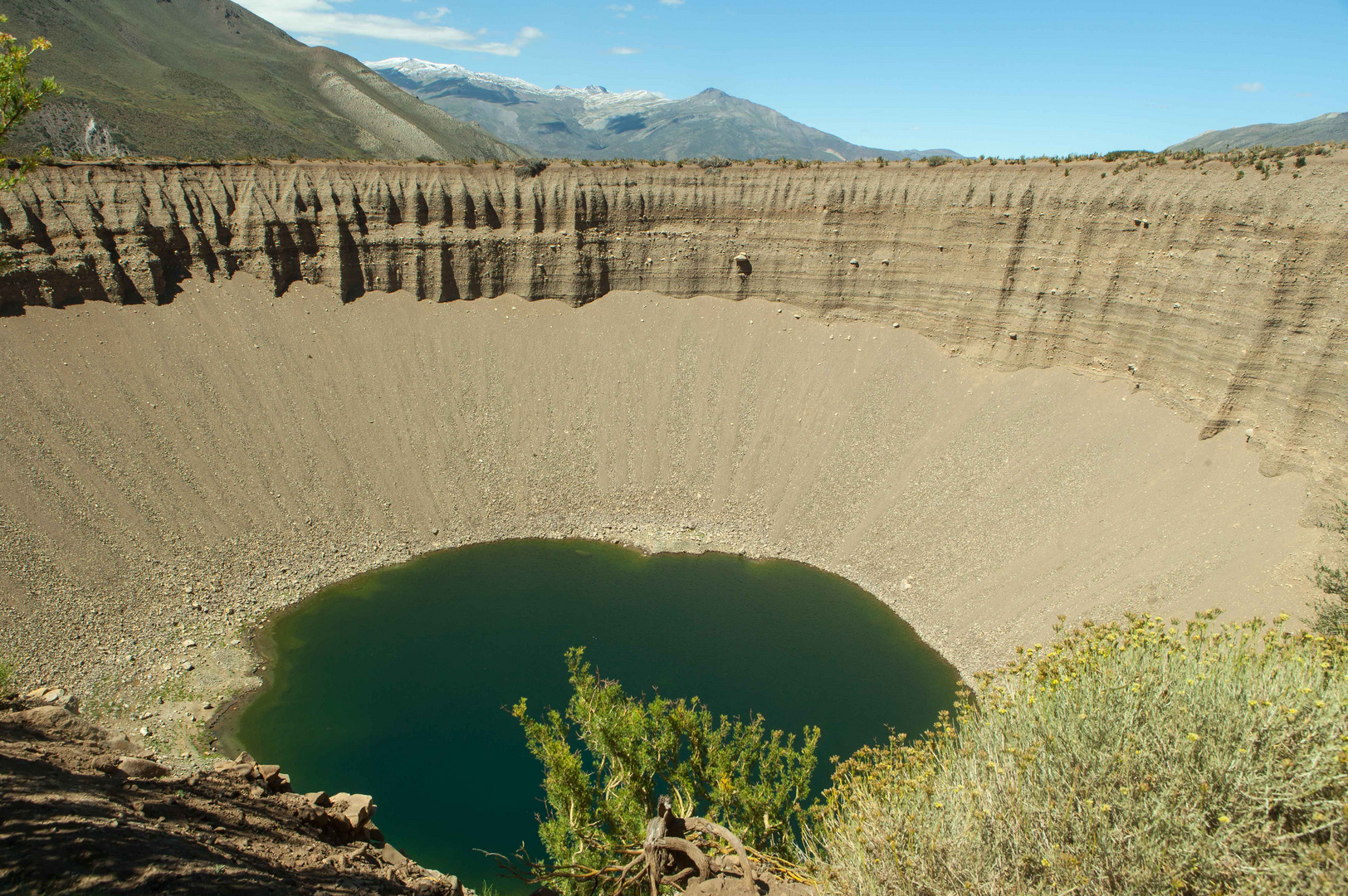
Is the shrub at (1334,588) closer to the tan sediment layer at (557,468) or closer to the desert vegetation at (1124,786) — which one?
the tan sediment layer at (557,468)

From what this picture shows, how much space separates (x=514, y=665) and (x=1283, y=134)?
195420 millimetres

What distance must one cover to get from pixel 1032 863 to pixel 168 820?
385 inches

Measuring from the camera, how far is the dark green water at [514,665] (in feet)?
70.8

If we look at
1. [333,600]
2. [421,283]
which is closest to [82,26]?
[421,283]

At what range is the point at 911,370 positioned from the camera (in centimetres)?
3903

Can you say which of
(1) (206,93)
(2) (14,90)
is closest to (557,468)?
(2) (14,90)

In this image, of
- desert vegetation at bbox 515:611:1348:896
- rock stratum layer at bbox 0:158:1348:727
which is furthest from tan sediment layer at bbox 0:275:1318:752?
desert vegetation at bbox 515:611:1348:896

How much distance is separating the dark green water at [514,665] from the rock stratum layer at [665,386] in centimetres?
170

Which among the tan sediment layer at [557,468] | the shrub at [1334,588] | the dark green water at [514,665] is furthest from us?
the tan sediment layer at [557,468]

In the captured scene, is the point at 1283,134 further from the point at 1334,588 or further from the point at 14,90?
the point at 14,90

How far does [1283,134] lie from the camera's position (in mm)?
145500

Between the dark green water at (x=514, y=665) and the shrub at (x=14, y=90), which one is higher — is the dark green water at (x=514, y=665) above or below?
below

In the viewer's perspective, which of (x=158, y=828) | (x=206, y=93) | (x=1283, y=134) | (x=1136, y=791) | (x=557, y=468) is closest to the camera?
(x=1136, y=791)

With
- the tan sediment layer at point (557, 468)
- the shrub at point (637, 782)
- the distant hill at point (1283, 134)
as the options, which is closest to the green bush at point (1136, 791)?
the shrub at point (637, 782)
